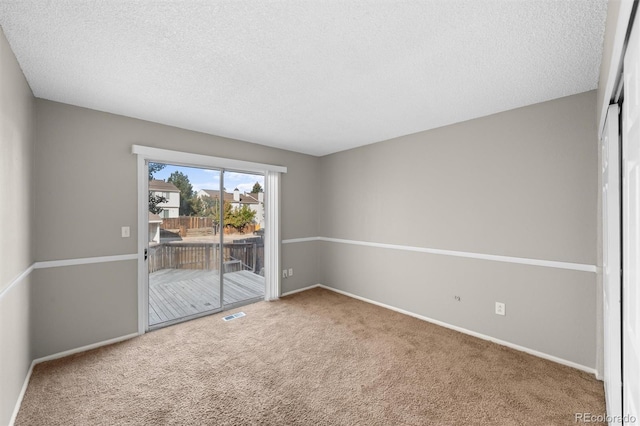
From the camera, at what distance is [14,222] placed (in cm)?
191

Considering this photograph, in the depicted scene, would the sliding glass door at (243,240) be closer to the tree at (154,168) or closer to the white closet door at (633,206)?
the tree at (154,168)

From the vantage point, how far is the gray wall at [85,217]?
8.36ft

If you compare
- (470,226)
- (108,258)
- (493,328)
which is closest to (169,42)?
(108,258)

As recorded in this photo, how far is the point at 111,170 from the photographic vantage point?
2904mm

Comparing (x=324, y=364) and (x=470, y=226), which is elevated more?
(x=470, y=226)

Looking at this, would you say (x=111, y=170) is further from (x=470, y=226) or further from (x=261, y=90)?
(x=470, y=226)

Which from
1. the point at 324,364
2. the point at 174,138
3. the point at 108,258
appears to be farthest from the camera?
the point at 174,138

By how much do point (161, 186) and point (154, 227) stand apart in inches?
20.2

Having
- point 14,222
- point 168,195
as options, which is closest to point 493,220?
point 168,195

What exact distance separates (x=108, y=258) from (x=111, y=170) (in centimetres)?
95

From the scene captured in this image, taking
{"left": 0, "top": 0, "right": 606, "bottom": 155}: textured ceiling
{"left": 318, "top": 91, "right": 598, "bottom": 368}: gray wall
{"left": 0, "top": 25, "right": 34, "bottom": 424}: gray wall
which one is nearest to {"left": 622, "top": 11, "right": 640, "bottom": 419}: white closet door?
{"left": 0, "top": 0, "right": 606, "bottom": 155}: textured ceiling

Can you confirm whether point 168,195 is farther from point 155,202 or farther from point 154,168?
point 154,168

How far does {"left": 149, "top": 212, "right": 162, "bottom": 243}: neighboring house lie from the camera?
10.7 ft

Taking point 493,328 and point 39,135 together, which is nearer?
point 39,135
